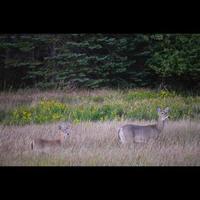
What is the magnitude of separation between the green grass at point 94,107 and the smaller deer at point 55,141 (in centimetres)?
11

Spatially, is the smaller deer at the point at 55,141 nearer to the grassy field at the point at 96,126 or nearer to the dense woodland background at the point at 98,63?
the grassy field at the point at 96,126

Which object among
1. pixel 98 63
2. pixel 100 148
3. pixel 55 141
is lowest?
pixel 100 148

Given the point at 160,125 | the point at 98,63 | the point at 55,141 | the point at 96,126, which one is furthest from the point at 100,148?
the point at 98,63

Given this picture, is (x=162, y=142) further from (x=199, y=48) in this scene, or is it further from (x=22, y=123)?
(x=22, y=123)

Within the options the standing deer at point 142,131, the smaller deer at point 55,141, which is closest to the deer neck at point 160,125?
the standing deer at point 142,131

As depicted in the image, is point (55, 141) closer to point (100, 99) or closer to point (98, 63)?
point (100, 99)

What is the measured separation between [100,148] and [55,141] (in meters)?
0.54

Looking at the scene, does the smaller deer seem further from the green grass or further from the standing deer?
the standing deer

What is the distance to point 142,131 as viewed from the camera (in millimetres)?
6926

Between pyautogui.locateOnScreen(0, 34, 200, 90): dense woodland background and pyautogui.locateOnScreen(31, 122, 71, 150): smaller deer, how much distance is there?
54 cm

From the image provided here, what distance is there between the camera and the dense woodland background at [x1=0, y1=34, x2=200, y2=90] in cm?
697

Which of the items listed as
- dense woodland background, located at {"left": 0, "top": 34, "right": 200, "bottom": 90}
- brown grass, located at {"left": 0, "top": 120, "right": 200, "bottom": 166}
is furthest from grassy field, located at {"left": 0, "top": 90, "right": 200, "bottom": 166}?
dense woodland background, located at {"left": 0, "top": 34, "right": 200, "bottom": 90}
